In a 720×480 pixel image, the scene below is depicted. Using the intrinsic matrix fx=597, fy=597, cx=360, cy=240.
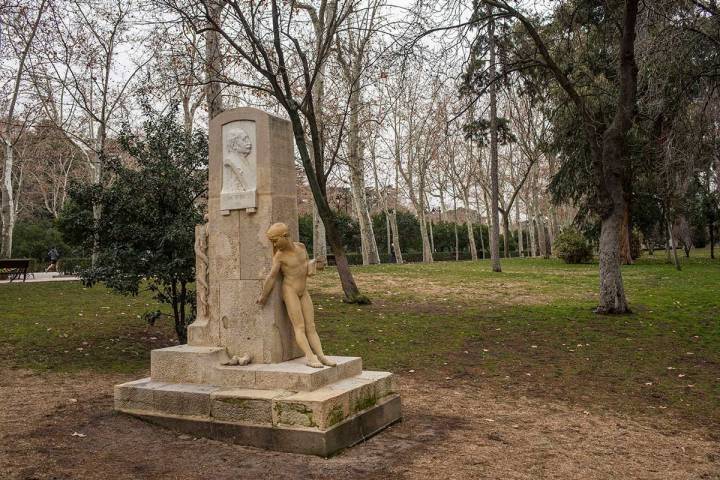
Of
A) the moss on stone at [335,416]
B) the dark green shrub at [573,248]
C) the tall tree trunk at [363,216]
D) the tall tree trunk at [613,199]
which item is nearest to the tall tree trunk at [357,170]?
the tall tree trunk at [363,216]

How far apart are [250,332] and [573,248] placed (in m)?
25.0

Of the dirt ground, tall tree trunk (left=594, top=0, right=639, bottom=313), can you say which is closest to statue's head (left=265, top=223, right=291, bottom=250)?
the dirt ground

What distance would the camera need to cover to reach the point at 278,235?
5.78 metres

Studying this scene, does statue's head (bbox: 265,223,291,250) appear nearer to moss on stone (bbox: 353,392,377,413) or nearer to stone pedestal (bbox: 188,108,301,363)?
stone pedestal (bbox: 188,108,301,363)

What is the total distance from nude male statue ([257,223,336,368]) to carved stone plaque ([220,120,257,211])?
536 mm

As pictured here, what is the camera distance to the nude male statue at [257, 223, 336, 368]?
5797mm

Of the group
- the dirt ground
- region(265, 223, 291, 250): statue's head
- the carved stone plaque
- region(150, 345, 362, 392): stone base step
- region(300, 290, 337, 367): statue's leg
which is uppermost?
the carved stone plaque

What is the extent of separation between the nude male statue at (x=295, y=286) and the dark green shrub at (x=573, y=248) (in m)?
24.7

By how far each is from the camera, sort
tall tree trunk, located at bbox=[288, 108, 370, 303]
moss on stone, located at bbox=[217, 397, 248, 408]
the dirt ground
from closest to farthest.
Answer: the dirt ground
moss on stone, located at bbox=[217, 397, 248, 408]
tall tree trunk, located at bbox=[288, 108, 370, 303]

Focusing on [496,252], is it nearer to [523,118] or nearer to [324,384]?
[523,118]

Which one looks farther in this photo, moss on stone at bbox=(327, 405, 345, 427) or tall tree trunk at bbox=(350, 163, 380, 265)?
tall tree trunk at bbox=(350, 163, 380, 265)

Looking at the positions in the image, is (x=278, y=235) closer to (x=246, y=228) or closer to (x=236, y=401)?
(x=246, y=228)

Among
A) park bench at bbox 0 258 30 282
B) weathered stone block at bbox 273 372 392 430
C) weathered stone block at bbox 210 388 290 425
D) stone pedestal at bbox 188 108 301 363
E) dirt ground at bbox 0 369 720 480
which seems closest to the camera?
dirt ground at bbox 0 369 720 480

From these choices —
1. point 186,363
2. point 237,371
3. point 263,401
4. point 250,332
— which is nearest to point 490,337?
point 250,332
